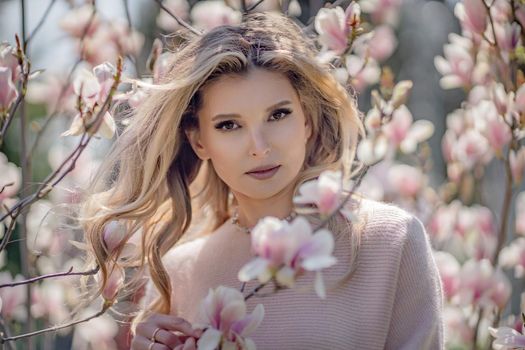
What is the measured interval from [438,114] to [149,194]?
24.1ft

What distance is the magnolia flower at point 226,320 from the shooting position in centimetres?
143

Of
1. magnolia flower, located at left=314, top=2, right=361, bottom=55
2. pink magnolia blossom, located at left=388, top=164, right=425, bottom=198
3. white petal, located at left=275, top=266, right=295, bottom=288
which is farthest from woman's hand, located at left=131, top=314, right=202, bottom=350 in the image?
pink magnolia blossom, located at left=388, top=164, right=425, bottom=198

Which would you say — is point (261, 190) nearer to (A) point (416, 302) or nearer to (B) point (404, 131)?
(A) point (416, 302)

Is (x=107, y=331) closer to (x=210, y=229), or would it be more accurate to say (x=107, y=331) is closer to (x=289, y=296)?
(x=210, y=229)

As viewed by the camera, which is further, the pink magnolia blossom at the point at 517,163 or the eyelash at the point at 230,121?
the pink magnolia blossom at the point at 517,163

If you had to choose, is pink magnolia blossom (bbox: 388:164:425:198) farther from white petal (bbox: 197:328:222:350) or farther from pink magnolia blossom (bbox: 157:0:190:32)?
white petal (bbox: 197:328:222:350)

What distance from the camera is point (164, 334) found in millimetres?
1849

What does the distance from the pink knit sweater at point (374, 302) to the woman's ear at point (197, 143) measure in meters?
0.33

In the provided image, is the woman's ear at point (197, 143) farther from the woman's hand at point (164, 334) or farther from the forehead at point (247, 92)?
the woman's hand at point (164, 334)

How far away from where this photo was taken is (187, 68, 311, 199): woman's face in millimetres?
1900

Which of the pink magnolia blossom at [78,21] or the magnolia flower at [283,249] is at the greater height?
the pink magnolia blossom at [78,21]

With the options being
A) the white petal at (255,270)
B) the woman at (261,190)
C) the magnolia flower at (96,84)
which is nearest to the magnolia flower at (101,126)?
the magnolia flower at (96,84)

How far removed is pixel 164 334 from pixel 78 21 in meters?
0.95

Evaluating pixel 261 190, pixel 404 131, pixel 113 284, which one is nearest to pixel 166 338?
pixel 113 284
